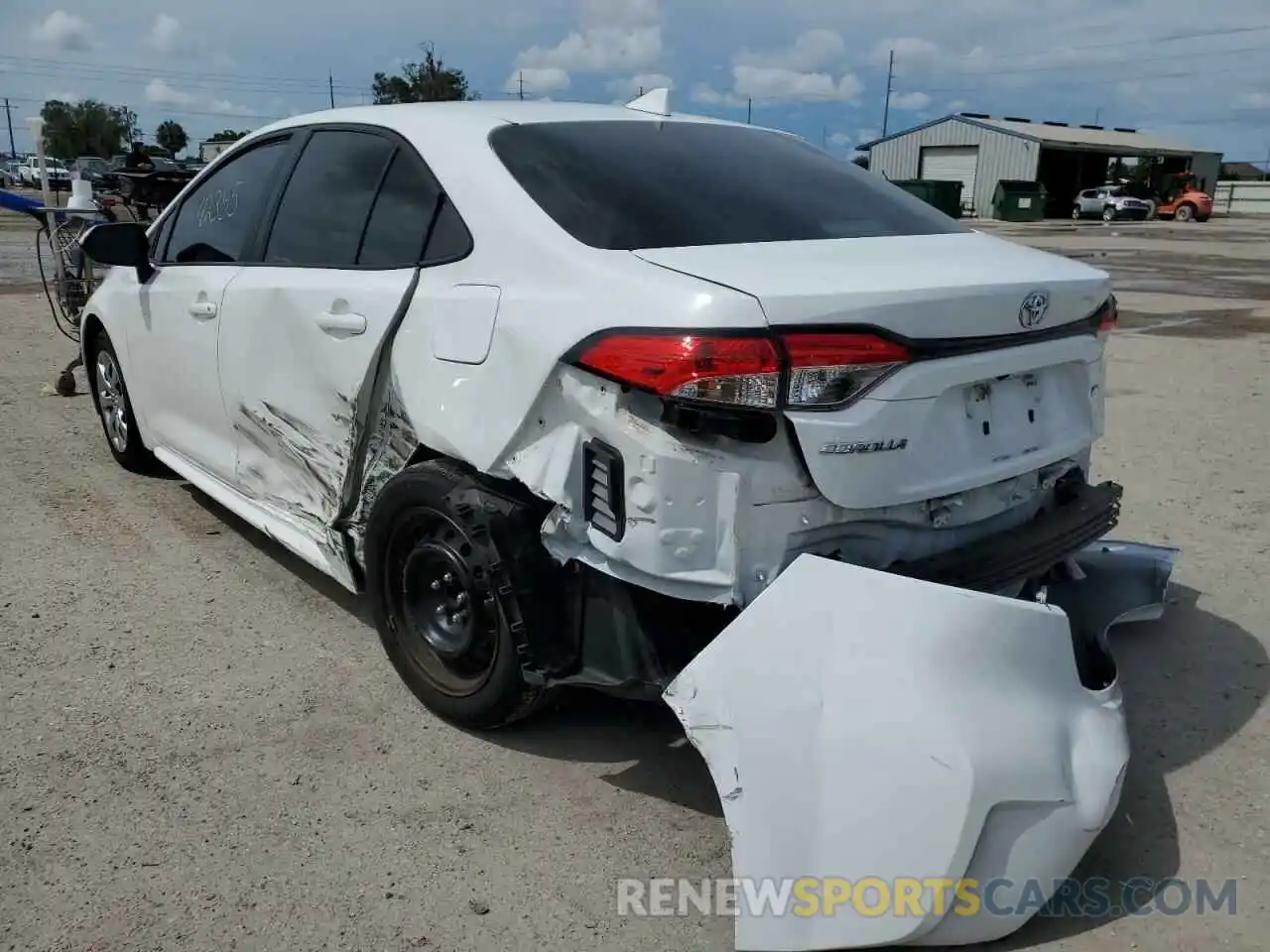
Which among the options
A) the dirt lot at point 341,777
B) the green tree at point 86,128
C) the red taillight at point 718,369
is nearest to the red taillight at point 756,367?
the red taillight at point 718,369

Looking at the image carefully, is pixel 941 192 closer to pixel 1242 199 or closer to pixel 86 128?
pixel 1242 199

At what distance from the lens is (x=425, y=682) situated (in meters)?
3.22

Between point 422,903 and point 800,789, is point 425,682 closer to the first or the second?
point 422,903

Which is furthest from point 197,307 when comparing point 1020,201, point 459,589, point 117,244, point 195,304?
point 1020,201

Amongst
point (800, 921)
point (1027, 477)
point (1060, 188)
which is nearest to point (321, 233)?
point (1027, 477)

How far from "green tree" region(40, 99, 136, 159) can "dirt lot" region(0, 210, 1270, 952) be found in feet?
244

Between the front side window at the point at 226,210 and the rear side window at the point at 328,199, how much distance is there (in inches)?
8.1

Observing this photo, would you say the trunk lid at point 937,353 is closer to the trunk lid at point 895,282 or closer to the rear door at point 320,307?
the trunk lid at point 895,282

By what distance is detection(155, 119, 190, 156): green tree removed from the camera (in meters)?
60.7

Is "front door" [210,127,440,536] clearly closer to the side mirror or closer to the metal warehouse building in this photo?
the side mirror

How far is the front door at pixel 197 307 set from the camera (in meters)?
4.00

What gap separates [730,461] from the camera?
241 centimetres

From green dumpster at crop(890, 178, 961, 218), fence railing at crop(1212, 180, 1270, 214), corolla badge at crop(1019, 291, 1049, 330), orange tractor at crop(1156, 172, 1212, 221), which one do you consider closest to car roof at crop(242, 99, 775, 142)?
corolla badge at crop(1019, 291, 1049, 330)

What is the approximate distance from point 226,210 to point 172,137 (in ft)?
218
